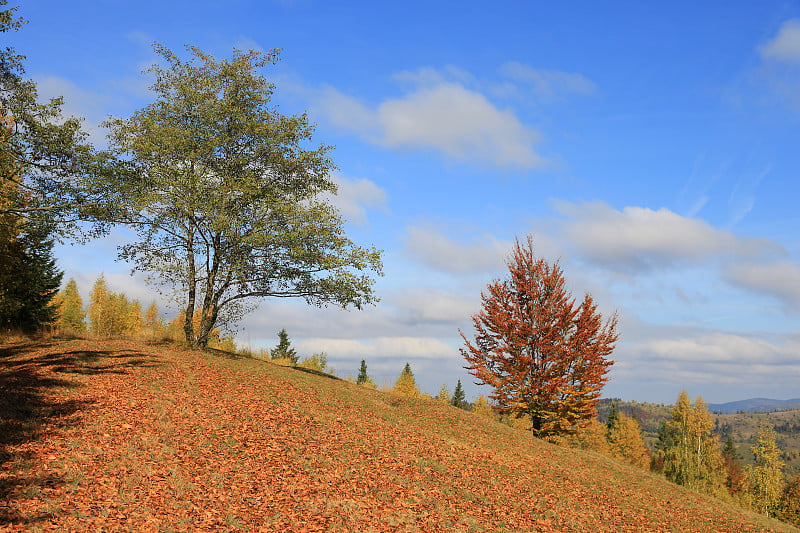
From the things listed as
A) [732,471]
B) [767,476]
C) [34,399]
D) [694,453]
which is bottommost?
[732,471]

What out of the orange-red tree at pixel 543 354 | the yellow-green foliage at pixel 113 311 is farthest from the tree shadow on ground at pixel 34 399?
the yellow-green foliage at pixel 113 311

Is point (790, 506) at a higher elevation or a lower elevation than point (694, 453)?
lower

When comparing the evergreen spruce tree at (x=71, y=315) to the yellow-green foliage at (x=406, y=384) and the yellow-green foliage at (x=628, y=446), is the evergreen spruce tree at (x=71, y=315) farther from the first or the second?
the yellow-green foliage at (x=628, y=446)

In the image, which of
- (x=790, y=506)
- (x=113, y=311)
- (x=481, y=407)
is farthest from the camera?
(x=481, y=407)

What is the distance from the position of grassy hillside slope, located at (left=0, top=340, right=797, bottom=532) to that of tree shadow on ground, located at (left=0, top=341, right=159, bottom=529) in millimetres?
49

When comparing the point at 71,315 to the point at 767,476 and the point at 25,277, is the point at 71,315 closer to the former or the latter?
the point at 25,277

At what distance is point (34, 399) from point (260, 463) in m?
7.60

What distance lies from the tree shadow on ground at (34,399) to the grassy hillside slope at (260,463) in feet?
0.16

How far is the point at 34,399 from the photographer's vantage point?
14281mm

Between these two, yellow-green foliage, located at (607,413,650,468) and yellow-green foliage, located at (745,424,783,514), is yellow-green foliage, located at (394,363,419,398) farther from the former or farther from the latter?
yellow-green foliage, located at (745,424,783,514)

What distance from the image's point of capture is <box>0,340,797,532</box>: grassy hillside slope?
10.0m

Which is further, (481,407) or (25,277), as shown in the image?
(481,407)

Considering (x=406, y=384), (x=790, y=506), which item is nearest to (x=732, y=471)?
(x=790, y=506)

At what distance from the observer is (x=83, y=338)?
81.3 feet
